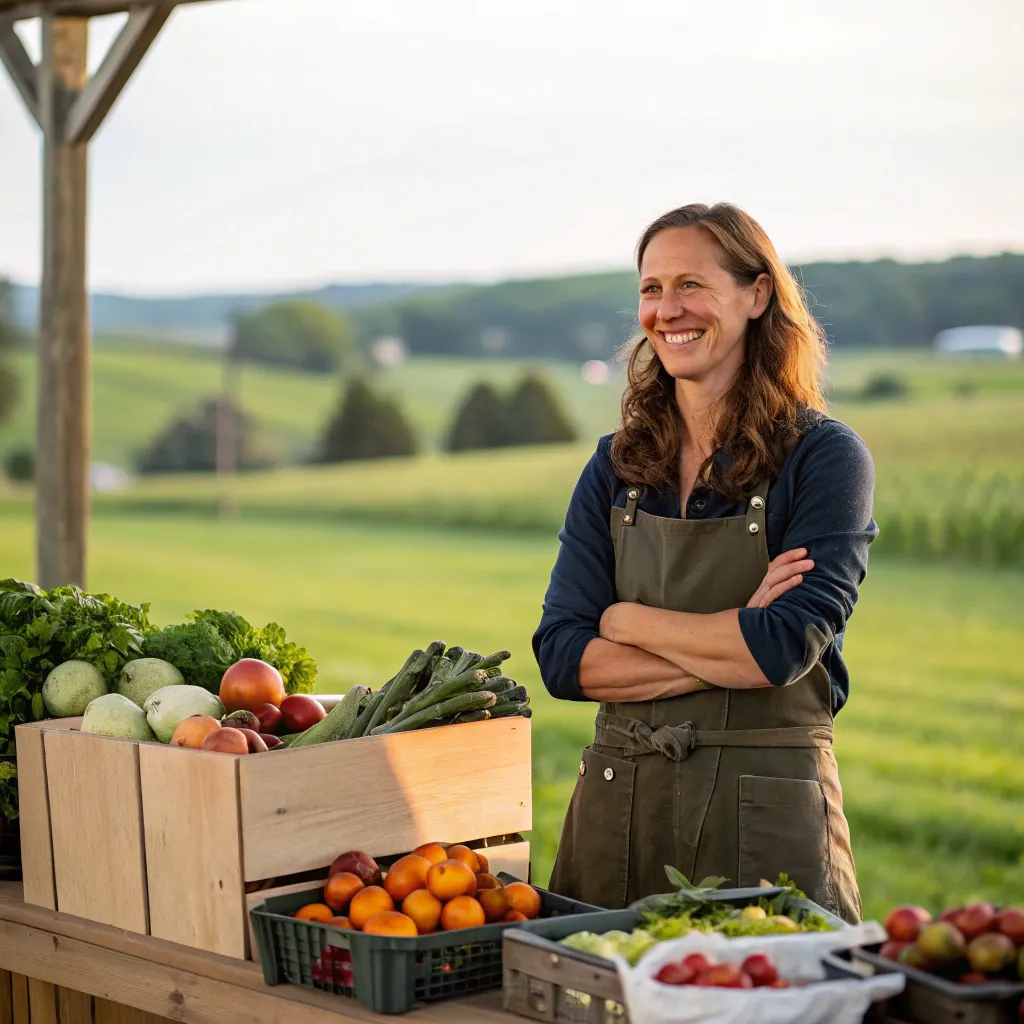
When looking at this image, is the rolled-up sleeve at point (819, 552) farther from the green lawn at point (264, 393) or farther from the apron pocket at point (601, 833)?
the green lawn at point (264, 393)

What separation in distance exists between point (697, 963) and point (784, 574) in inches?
32.6

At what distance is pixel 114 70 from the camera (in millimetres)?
5031

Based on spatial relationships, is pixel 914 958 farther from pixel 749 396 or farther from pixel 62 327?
pixel 62 327

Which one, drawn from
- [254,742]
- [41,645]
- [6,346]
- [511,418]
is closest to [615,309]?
[511,418]

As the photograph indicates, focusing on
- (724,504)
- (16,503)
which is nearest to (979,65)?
(724,504)

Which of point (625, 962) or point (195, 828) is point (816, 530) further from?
point (195, 828)

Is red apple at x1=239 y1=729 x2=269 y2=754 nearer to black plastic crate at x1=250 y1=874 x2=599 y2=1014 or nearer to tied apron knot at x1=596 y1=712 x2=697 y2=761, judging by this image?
black plastic crate at x1=250 y1=874 x2=599 y2=1014

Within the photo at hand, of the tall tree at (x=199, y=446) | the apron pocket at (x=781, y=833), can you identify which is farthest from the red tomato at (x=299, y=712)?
the tall tree at (x=199, y=446)

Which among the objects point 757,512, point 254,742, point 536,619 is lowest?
point 536,619

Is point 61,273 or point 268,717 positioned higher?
point 61,273

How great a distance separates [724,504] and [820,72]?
63.0ft

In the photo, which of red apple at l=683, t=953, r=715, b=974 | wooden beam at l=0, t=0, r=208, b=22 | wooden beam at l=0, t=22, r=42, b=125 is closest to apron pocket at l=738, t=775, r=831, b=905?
red apple at l=683, t=953, r=715, b=974

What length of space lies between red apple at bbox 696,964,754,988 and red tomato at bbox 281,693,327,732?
104 cm

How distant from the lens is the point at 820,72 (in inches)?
797
